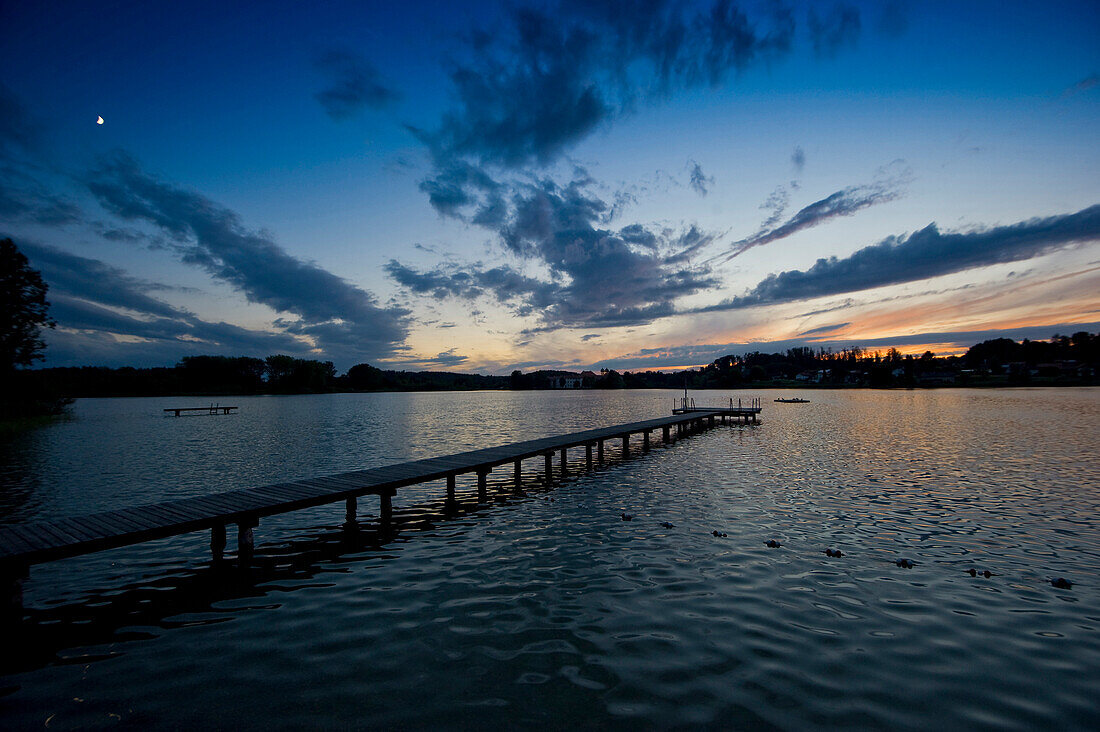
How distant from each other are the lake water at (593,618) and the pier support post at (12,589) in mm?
435

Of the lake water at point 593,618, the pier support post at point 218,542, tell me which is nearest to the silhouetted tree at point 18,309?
the lake water at point 593,618

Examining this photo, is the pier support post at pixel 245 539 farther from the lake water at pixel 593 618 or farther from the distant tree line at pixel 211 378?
the distant tree line at pixel 211 378

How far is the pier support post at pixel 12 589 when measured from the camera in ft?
24.6

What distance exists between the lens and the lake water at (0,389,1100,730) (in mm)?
5406

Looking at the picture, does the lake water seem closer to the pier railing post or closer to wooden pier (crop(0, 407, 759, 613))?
the pier railing post

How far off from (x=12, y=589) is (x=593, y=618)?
9226mm

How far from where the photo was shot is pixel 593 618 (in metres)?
7.55

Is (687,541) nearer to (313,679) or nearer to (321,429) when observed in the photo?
(313,679)

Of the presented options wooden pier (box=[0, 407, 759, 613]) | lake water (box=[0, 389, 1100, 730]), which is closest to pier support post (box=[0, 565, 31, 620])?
wooden pier (box=[0, 407, 759, 613])

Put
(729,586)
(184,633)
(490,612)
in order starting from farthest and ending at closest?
(729,586), (490,612), (184,633)

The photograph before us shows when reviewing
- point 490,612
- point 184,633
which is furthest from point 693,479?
point 184,633

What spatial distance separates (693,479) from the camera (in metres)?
19.7

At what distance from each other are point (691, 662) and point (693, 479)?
1408 cm

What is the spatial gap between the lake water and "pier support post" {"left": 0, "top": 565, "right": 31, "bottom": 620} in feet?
1.43
